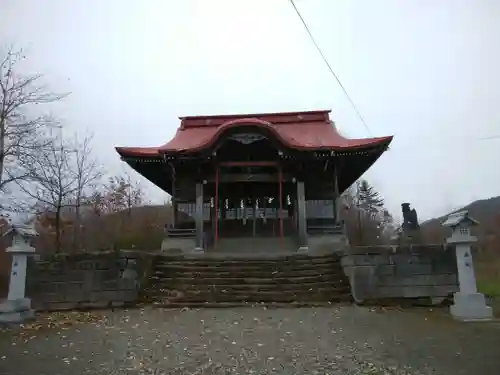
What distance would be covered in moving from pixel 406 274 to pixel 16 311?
843 cm

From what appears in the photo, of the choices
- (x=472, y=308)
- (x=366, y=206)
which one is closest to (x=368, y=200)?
(x=366, y=206)

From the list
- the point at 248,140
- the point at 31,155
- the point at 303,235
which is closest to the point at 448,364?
the point at 303,235

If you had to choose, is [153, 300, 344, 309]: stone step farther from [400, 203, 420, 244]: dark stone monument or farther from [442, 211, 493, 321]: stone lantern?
[400, 203, 420, 244]: dark stone monument

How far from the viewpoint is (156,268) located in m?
10.8

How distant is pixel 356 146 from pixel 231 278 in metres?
6.88

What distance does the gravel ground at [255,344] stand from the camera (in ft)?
14.5

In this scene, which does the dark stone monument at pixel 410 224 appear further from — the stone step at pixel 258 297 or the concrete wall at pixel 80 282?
the concrete wall at pixel 80 282

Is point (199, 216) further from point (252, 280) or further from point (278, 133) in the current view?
point (252, 280)

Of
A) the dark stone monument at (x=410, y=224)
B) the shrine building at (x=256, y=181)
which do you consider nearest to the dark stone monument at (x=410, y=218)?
the dark stone monument at (x=410, y=224)

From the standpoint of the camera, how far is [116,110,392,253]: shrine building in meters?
14.0

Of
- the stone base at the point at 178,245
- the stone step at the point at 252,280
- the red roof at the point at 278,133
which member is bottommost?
the stone step at the point at 252,280

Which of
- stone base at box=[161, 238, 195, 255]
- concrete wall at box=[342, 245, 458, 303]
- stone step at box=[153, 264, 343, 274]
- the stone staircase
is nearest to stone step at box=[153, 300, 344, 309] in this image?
the stone staircase

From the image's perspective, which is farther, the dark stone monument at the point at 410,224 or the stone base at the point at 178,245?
the dark stone monument at the point at 410,224

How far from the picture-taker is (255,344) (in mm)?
5457
